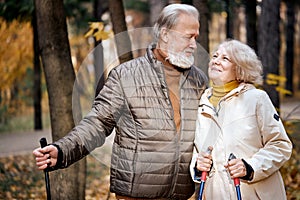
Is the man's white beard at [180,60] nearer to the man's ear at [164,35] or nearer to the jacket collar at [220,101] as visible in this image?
the man's ear at [164,35]

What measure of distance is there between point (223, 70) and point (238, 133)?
401 mm

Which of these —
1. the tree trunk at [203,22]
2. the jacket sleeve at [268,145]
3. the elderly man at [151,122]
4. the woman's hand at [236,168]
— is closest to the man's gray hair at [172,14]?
the elderly man at [151,122]

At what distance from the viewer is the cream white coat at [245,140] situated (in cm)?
322

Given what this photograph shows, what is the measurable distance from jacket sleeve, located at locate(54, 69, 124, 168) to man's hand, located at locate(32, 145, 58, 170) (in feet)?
0.17

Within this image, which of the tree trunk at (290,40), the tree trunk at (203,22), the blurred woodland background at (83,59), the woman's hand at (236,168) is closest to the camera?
the woman's hand at (236,168)

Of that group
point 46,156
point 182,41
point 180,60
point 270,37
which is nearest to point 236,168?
point 180,60

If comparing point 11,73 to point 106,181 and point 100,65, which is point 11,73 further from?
point 100,65

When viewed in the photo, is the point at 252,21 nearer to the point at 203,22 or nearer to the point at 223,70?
the point at 203,22

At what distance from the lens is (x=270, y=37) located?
29.0 ft

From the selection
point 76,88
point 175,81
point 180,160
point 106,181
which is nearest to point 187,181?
point 180,160

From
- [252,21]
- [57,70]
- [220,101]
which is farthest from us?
[252,21]

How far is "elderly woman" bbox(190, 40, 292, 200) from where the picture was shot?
3211mm

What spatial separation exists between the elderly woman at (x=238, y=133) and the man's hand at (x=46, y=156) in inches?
33.1

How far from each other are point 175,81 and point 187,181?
0.63 m
